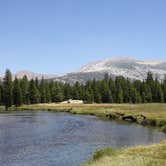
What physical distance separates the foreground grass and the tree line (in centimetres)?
13602

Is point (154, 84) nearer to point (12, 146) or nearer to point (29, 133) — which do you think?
point (29, 133)

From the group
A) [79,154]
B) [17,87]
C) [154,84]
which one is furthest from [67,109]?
[79,154]

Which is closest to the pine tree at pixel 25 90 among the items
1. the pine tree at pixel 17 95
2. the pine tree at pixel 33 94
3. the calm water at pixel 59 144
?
the pine tree at pixel 33 94

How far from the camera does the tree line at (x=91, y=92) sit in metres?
175

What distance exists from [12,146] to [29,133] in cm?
1563

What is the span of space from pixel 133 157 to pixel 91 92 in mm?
157167

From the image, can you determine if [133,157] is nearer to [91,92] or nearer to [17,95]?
[17,95]

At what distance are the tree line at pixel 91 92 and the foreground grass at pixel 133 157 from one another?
446 feet

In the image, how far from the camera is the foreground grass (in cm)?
2936

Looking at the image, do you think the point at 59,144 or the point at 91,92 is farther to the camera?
the point at 91,92

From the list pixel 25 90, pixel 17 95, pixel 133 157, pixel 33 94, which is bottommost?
pixel 133 157

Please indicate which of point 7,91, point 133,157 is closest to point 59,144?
point 133,157

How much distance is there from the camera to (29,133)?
64312 mm

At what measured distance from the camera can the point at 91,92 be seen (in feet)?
625
